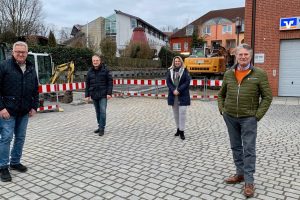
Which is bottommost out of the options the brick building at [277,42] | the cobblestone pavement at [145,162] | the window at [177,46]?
the cobblestone pavement at [145,162]

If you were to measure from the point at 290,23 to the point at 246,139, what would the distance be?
1248cm

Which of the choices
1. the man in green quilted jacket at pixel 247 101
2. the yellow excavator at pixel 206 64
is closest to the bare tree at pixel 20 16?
the yellow excavator at pixel 206 64

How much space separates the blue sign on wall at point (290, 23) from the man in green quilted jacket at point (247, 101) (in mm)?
12063

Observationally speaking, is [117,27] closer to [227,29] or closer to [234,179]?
[227,29]

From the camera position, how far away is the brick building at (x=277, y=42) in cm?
1493

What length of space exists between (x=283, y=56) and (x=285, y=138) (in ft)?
30.4

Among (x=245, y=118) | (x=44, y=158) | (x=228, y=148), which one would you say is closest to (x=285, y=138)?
(x=228, y=148)

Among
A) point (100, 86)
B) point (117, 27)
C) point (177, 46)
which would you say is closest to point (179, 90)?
point (100, 86)

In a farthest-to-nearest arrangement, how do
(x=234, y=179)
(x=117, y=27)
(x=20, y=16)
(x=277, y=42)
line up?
(x=117, y=27) → (x=20, y=16) → (x=277, y=42) → (x=234, y=179)

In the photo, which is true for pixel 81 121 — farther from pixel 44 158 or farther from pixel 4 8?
pixel 4 8

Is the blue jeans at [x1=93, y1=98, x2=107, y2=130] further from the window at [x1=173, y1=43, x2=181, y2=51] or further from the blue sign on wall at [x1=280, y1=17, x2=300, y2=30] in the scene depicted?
the window at [x1=173, y1=43, x2=181, y2=51]

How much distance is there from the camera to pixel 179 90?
716 cm

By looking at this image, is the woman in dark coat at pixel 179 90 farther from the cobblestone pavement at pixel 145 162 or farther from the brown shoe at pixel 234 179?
the brown shoe at pixel 234 179

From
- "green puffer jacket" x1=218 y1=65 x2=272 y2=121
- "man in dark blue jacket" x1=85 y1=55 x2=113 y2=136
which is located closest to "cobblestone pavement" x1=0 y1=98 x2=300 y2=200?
"man in dark blue jacket" x1=85 y1=55 x2=113 y2=136
